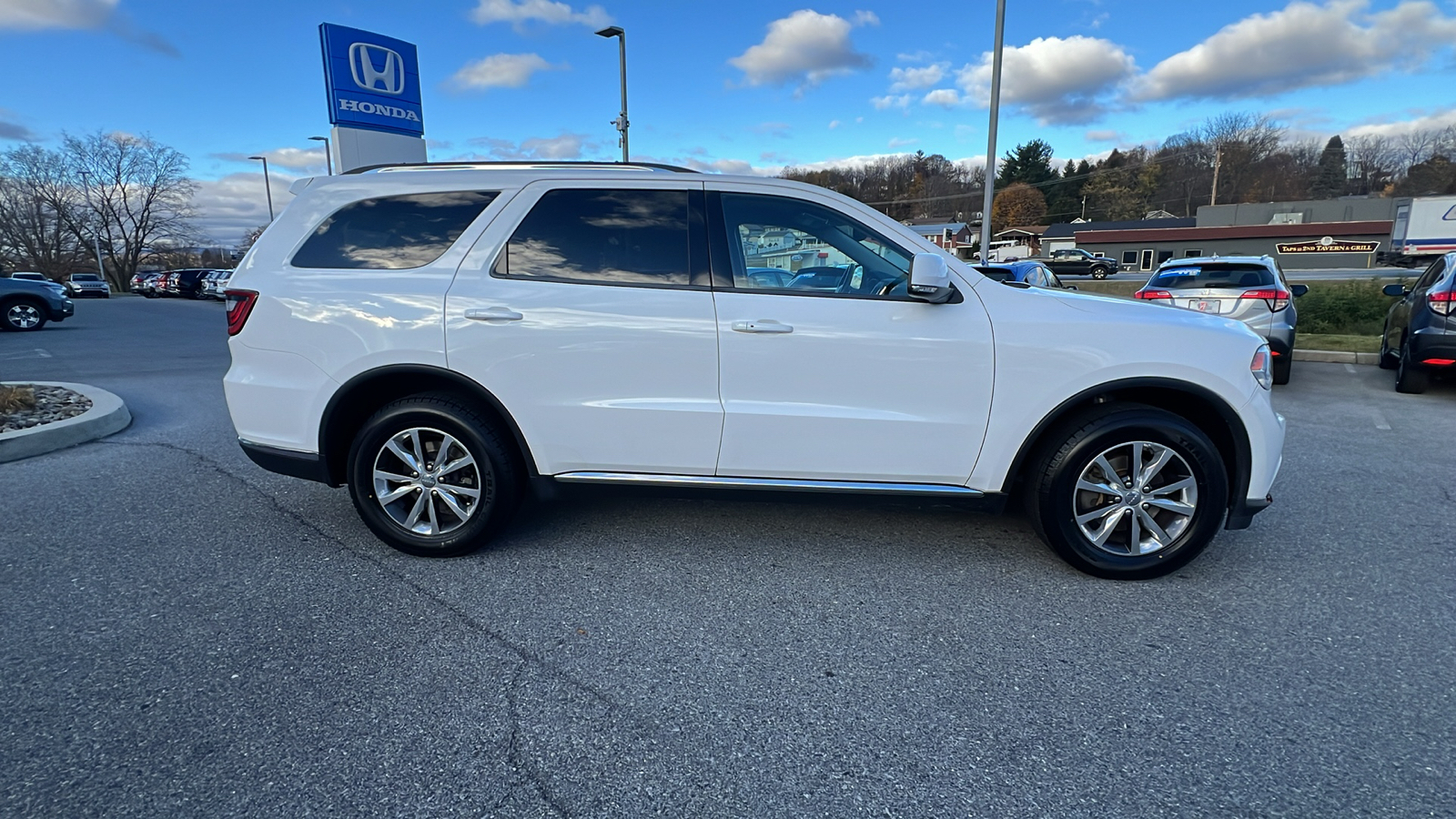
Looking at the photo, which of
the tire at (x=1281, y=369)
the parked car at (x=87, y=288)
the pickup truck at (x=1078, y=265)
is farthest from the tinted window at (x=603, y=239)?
the parked car at (x=87, y=288)

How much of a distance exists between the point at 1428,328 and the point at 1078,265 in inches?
1691

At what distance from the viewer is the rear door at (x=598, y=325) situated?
3312mm

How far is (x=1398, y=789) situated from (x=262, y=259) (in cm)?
485

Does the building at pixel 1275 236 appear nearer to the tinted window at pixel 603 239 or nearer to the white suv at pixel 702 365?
the white suv at pixel 702 365

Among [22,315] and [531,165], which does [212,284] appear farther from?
[531,165]

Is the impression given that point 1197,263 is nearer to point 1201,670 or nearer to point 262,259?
point 1201,670

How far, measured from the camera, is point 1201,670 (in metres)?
2.64

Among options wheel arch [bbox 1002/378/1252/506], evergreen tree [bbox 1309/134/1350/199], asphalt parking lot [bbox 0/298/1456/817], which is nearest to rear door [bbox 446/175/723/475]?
asphalt parking lot [bbox 0/298/1456/817]

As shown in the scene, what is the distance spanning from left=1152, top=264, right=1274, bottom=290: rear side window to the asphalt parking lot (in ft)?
14.9

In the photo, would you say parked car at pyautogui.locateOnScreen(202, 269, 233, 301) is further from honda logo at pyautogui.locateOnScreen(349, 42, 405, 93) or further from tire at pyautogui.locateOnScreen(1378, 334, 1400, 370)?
tire at pyautogui.locateOnScreen(1378, 334, 1400, 370)

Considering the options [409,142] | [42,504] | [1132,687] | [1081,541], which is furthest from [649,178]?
[409,142]

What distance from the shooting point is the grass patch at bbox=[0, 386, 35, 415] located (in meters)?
5.84

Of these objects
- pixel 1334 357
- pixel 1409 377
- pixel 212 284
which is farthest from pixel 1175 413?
pixel 212 284

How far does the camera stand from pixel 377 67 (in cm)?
1221
